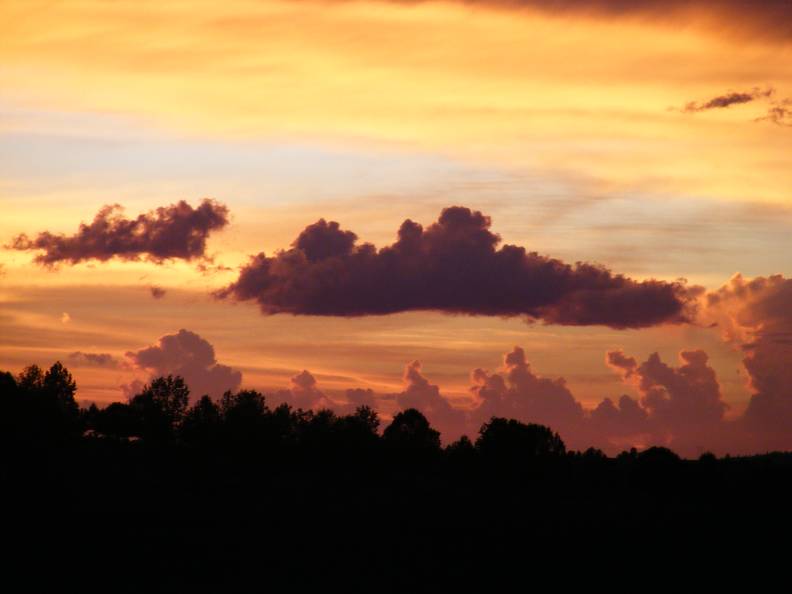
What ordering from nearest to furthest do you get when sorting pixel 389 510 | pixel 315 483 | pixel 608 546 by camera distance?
pixel 608 546
pixel 389 510
pixel 315 483

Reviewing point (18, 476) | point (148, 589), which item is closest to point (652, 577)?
point (148, 589)

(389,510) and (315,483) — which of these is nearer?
(389,510)

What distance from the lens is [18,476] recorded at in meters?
98.6

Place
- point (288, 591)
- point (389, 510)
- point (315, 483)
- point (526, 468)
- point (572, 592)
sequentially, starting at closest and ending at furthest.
A: 1. point (288, 591)
2. point (572, 592)
3. point (389, 510)
4. point (315, 483)
5. point (526, 468)

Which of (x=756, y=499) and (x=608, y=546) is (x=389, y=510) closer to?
(x=608, y=546)

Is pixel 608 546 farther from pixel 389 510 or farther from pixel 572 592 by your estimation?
pixel 389 510

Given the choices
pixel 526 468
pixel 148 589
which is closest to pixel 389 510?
pixel 148 589

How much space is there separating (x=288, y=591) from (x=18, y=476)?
37195 millimetres

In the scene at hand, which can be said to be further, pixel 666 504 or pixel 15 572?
pixel 666 504

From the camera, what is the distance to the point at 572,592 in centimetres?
8006

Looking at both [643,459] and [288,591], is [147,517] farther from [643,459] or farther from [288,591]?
[643,459]

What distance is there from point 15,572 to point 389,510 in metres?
41.6

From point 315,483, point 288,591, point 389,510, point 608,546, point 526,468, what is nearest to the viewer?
point 288,591

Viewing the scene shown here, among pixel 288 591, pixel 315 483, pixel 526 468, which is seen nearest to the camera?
pixel 288 591
